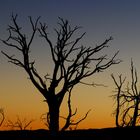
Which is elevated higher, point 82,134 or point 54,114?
point 82,134

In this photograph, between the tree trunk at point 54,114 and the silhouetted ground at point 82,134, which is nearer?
the silhouetted ground at point 82,134

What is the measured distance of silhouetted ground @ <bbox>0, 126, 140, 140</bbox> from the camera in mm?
10195

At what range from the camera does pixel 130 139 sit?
10.1 meters

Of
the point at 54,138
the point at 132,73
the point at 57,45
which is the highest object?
the point at 57,45

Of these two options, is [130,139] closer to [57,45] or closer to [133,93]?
[57,45]

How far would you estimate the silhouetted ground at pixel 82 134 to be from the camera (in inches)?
401

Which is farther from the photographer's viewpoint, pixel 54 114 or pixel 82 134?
pixel 54 114

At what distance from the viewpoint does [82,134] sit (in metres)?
10.9

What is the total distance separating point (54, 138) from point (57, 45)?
10.7m

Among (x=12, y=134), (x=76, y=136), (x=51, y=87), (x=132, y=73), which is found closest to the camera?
(x=76, y=136)

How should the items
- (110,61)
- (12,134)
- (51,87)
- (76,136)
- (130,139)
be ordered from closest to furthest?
(130,139), (76,136), (12,134), (51,87), (110,61)

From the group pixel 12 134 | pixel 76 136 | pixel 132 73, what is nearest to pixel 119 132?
pixel 76 136

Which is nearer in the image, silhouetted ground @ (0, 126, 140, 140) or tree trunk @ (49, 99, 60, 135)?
silhouetted ground @ (0, 126, 140, 140)

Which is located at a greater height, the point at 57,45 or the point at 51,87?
the point at 57,45
